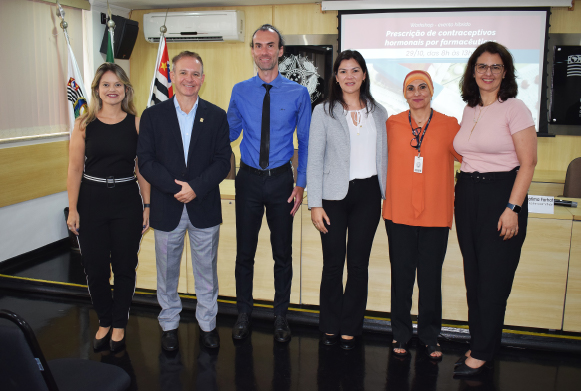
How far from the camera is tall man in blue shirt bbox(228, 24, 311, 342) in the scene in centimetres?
254

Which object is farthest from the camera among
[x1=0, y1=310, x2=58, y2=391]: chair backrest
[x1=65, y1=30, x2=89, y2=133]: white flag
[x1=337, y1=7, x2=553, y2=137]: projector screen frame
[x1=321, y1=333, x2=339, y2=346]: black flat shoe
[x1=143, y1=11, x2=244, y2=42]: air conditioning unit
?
[x1=143, y1=11, x2=244, y2=42]: air conditioning unit

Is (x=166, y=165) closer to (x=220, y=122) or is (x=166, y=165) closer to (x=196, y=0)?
(x=220, y=122)

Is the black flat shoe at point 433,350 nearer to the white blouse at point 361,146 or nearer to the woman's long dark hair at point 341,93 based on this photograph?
the white blouse at point 361,146

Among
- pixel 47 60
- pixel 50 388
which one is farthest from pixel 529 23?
pixel 50 388

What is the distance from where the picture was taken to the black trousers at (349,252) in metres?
2.37

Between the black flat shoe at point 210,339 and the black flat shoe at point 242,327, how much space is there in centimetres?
11

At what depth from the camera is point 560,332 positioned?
2824 mm

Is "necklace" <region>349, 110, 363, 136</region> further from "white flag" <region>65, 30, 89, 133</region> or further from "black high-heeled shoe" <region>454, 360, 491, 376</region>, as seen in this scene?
"white flag" <region>65, 30, 89, 133</region>

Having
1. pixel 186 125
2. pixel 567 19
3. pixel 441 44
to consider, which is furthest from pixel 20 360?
pixel 567 19

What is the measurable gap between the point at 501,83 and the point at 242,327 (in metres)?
1.93

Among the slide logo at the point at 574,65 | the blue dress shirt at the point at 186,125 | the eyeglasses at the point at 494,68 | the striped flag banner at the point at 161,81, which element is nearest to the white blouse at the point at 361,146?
the eyeglasses at the point at 494,68

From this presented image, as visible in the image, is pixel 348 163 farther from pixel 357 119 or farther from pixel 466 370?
pixel 466 370

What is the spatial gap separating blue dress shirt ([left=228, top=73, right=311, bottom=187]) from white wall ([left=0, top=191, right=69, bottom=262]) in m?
2.86

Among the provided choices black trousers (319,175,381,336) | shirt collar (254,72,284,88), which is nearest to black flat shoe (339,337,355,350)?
black trousers (319,175,381,336)
